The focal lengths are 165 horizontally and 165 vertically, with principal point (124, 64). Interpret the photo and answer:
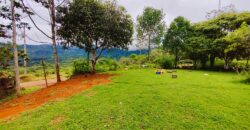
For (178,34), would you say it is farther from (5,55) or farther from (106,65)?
(5,55)

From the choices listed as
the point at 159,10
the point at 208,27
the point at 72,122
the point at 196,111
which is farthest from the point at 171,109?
the point at 159,10

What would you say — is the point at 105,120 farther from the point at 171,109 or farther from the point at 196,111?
the point at 196,111

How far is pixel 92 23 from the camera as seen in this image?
33.7ft

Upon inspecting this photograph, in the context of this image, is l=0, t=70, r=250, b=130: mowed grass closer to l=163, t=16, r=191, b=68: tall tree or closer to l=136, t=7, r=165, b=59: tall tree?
l=163, t=16, r=191, b=68: tall tree

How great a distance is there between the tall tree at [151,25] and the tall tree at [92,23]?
28.3ft

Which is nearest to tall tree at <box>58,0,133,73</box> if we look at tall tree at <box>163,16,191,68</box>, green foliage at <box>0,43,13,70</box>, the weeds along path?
green foliage at <box>0,43,13,70</box>

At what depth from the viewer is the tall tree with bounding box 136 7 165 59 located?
1918cm

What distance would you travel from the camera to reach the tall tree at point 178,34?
16.3 metres

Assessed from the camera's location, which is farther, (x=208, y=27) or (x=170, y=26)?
(x=170, y=26)

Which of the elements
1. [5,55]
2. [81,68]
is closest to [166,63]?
[81,68]

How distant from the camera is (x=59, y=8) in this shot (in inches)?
403

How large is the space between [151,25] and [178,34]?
166 inches

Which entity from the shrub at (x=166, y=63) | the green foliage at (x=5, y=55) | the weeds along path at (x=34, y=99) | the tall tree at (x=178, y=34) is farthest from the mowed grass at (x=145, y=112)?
the tall tree at (x=178, y=34)

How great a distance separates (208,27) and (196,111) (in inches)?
503
